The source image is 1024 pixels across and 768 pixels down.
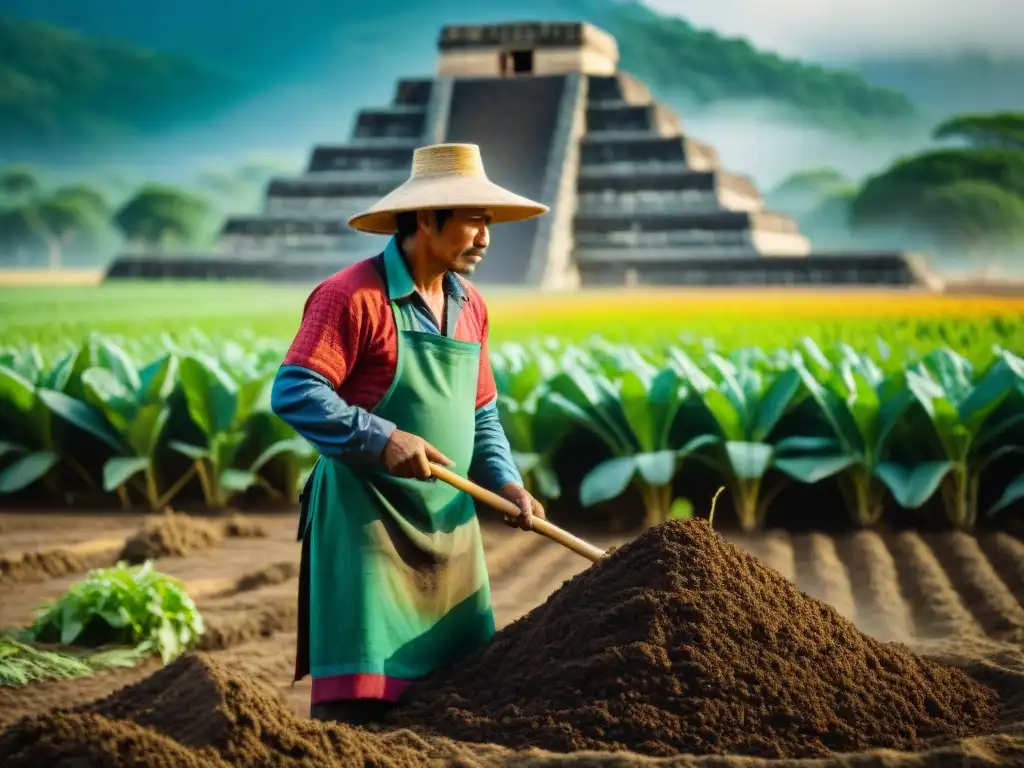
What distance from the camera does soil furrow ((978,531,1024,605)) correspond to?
4.44m

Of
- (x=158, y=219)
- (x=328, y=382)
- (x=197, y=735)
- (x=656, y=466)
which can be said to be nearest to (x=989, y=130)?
(x=158, y=219)

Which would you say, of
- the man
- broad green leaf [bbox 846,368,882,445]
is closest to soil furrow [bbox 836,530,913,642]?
broad green leaf [bbox 846,368,882,445]

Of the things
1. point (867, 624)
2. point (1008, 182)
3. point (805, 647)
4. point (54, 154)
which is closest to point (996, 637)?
point (867, 624)

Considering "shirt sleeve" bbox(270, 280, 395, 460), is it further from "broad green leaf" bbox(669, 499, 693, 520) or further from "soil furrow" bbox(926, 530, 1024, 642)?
"broad green leaf" bbox(669, 499, 693, 520)

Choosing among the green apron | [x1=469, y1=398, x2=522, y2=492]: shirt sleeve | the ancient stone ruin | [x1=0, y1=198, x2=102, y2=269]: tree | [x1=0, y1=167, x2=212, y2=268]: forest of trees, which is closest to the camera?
the green apron

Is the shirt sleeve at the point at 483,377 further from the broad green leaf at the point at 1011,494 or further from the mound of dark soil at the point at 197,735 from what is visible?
the broad green leaf at the point at 1011,494

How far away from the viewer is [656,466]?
5.18 metres

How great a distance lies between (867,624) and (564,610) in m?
1.60

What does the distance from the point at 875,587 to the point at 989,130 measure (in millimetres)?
40183

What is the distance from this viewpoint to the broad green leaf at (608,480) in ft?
16.8

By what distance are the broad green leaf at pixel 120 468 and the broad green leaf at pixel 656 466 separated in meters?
2.06

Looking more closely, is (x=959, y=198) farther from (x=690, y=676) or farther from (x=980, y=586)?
(x=690, y=676)

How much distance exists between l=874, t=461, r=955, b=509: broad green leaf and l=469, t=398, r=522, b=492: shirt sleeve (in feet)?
7.81

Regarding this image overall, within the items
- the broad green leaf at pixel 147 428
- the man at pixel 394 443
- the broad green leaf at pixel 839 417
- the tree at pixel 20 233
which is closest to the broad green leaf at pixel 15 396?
the broad green leaf at pixel 147 428
